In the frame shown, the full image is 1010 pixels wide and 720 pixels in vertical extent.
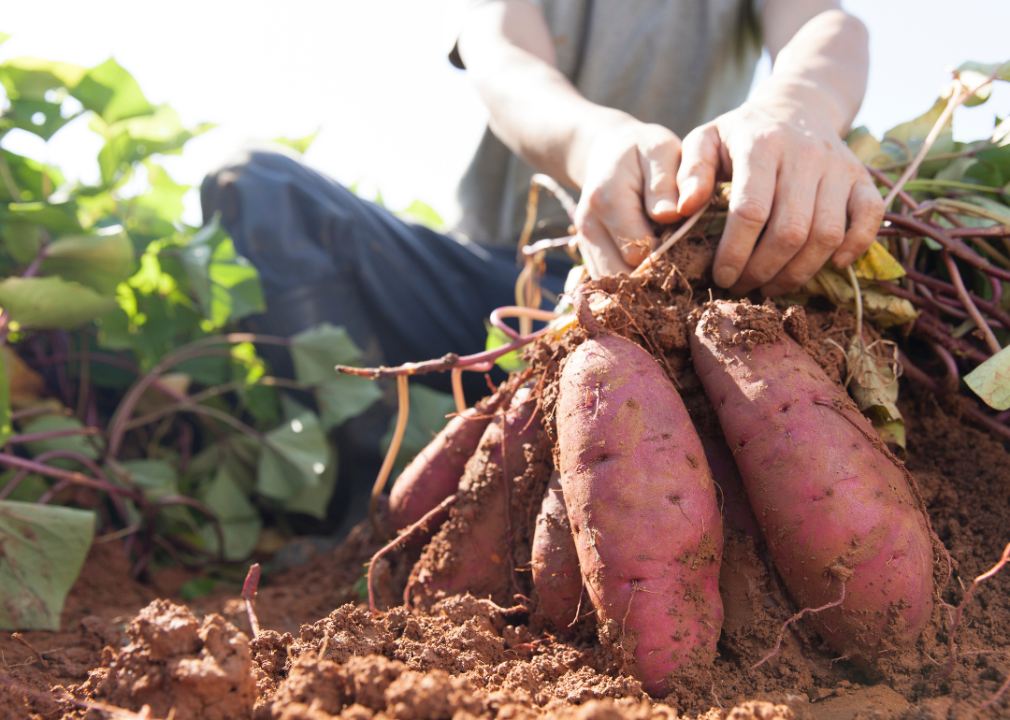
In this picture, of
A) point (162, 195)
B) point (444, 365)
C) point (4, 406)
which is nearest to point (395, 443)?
point (444, 365)

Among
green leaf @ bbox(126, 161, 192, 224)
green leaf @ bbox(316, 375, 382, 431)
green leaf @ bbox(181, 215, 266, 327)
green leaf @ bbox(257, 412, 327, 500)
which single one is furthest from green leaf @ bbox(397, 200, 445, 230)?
green leaf @ bbox(257, 412, 327, 500)

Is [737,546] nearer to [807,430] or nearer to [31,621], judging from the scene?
[807,430]

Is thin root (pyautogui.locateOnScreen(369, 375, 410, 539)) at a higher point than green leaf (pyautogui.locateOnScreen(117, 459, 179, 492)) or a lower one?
higher

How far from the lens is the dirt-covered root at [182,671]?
69cm

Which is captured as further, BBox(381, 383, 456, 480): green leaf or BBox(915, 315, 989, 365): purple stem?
BBox(381, 383, 456, 480): green leaf

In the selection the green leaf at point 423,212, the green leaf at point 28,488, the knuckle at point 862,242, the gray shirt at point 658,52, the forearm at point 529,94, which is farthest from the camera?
the green leaf at point 423,212

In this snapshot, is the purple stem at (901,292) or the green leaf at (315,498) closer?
the purple stem at (901,292)

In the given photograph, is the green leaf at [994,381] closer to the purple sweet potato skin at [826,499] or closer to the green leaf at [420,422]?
the purple sweet potato skin at [826,499]

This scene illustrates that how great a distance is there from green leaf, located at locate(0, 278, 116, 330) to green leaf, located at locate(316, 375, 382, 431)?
674 mm

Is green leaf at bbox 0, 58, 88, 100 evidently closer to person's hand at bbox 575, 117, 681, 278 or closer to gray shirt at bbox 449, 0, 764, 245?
gray shirt at bbox 449, 0, 764, 245

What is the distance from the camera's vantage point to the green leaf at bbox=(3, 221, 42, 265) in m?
1.79

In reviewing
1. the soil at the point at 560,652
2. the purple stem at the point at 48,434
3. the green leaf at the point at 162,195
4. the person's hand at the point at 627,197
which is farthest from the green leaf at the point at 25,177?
the person's hand at the point at 627,197

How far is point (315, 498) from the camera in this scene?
6.67 ft

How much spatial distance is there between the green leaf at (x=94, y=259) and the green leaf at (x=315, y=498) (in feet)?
2.76
